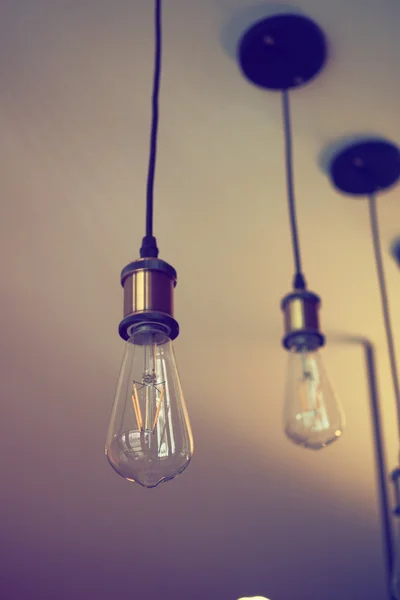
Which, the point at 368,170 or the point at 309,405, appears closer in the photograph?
the point at 309,405

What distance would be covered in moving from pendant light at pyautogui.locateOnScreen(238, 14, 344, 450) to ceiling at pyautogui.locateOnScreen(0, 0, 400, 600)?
0.07ft

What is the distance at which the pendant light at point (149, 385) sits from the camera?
586mm

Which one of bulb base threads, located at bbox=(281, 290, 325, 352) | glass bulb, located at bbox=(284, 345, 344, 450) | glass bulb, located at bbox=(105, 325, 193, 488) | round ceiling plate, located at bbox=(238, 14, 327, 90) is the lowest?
glass bulb, located at bbox=(105, 325, 193, 488)

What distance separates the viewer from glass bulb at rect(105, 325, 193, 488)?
0.59 metres

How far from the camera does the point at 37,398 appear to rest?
1.61 meters

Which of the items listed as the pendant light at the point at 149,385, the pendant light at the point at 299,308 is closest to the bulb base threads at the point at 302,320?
the pendant light at the point at 299,308

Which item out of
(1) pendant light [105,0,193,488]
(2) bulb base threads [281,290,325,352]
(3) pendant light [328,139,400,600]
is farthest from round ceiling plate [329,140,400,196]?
(1) pendant light [105,0,193,488]

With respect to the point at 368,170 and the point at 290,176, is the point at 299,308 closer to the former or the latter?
the point at 290,176

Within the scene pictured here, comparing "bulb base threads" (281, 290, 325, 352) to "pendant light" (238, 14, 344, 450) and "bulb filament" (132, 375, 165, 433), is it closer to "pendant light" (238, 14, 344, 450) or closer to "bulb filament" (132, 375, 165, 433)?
"pendant light" (238, 14, 344, 450)

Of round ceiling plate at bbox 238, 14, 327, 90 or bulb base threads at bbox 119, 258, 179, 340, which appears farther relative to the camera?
round ceiling plate at bbox 238, 14, 327, 90

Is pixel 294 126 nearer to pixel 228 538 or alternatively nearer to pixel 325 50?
pixel 325 50

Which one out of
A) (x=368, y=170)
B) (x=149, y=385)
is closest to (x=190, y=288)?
(x=368, y=170)

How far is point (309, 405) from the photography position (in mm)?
846

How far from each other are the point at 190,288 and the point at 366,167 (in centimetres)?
45
